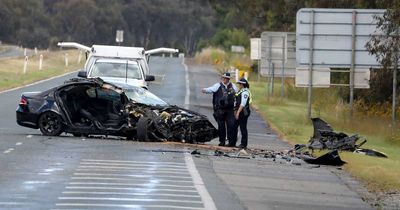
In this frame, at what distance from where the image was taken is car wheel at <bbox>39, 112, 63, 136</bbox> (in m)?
21.6

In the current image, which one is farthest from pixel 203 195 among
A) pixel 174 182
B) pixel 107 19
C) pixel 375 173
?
pixel 107 19

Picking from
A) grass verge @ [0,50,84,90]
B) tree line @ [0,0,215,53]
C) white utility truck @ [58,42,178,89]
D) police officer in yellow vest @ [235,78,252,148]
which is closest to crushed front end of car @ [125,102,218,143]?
police officer in yellow vest @ [235,78,252,148]

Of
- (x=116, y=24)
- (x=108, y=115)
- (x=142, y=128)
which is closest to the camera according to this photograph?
(x=142, y=128)

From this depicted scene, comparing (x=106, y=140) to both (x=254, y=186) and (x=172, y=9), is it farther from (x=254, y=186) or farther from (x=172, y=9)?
(x=172, y=9)

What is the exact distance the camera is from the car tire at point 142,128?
68.7 ft

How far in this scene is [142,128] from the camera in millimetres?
20938

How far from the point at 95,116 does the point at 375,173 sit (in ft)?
24.2

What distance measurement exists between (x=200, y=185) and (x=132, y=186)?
3.57ft

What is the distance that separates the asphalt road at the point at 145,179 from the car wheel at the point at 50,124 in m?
0.32

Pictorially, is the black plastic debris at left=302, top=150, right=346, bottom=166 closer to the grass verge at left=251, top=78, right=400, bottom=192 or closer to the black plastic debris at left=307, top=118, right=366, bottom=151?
the grass verge at left=251, top=78, right=400, bottom=192

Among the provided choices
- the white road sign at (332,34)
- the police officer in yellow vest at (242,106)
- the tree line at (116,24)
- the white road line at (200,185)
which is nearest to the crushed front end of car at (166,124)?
the police officer in yellow vest at (242,106)

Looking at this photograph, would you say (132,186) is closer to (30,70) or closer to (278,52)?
(278,52)

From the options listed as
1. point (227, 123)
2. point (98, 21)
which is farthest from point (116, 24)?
point (227, 123)

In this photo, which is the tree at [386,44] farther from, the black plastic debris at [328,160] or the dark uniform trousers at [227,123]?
the black plastic debris at [328,160]
